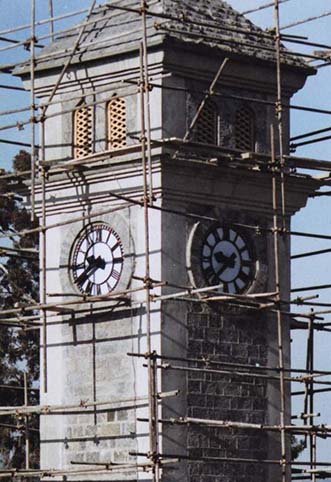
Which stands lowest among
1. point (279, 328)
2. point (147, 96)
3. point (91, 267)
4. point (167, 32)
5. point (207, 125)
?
point (279, 328)

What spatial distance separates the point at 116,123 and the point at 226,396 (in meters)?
4.70

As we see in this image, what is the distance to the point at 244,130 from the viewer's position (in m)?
41.0

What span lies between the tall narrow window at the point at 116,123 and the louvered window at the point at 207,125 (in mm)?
1192

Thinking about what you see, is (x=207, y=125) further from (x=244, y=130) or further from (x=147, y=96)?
(x=147, y=96)

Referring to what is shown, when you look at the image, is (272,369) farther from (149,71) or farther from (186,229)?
(149,71)

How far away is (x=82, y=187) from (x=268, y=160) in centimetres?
304

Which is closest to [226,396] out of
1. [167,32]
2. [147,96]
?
[147,96]

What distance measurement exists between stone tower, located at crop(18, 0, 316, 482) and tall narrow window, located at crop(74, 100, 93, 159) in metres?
0.03

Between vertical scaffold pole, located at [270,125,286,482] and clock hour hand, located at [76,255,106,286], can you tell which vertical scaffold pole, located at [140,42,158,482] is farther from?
vertical scaffold pole, located at [270,125,286,482]

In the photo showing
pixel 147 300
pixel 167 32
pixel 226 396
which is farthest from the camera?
pixel 226 396

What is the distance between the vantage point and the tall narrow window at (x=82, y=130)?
1607 inches

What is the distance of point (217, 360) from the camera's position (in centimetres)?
3972

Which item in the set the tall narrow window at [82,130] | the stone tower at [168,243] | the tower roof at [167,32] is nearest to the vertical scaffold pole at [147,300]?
the stone tower at [168,243]

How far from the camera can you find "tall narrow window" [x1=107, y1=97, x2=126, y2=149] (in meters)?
40.3
